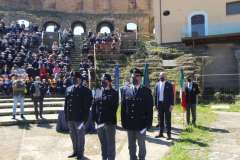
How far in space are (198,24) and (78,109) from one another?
78.9 ft

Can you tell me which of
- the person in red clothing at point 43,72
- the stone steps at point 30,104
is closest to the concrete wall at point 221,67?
the person in red clothing at point 43,72

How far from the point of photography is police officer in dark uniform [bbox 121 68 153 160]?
8.73m

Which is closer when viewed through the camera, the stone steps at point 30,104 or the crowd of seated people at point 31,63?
the stone steps at point 30,104

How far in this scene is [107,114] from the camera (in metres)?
9.12

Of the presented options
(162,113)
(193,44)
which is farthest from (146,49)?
(162,113)

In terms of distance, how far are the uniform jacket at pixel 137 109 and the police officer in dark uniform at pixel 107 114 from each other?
0.36m

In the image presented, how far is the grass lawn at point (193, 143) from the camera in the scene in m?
10.4

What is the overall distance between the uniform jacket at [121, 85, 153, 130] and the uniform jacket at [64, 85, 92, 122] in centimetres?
143

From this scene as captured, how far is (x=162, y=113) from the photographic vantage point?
1266 centimetres

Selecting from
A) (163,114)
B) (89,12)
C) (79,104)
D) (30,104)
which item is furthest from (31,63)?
(89,12)

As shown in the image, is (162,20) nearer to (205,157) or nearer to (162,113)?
(162,113)

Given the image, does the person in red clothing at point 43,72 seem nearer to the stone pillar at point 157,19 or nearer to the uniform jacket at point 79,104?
the uniform jacket at point 79,104

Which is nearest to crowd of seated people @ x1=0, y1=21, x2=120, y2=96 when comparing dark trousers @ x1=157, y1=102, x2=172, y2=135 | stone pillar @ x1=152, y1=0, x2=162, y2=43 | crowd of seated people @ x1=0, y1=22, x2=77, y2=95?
crowd of seated people @ x1=0, y1=22, x2=77, y2=95

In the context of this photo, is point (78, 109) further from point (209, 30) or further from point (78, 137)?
point (209, 30)
